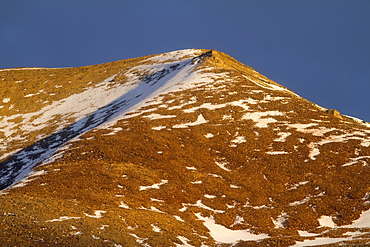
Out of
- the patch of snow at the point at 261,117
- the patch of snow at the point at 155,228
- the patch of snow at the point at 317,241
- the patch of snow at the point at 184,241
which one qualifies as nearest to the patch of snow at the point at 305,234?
the patch of snow at the point at 317,241

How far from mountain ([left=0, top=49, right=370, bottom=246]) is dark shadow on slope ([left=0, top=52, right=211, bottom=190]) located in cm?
46

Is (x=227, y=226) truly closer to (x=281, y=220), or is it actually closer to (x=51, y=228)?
(x=281, y=220)

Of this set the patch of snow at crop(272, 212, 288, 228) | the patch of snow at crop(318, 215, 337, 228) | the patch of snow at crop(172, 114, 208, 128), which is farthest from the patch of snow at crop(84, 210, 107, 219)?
the patch of snow at crop(172, 114, 208, 128)

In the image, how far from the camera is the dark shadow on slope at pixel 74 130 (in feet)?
185

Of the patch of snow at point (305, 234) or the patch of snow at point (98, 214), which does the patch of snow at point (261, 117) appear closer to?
the patch of snow at point (305, 234)

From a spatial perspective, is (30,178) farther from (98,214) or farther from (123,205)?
(98,214)

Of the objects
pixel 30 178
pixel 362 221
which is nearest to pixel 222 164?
pixel 362 221

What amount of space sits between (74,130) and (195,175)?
37.2 metres

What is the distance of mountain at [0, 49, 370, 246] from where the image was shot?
95.5 feet

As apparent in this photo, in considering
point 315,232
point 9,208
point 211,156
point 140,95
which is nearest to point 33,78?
point 140,95

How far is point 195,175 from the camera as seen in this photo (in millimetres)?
43594

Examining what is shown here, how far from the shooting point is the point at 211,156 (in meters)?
48.4

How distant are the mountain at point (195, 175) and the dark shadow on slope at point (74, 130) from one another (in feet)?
1.52

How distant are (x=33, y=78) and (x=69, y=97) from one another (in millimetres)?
28279
